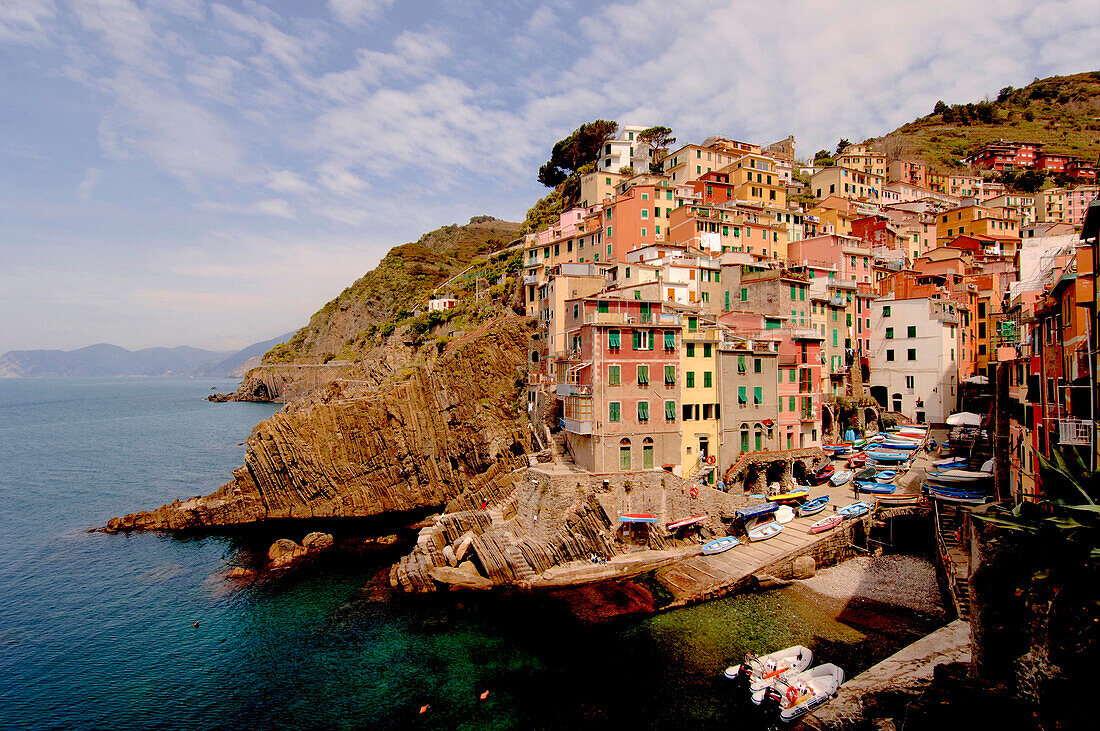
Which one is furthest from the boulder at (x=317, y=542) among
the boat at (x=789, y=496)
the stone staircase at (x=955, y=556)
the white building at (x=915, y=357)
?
the white building at (x=915, y=357)

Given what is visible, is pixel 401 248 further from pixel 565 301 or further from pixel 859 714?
pixel 859 714

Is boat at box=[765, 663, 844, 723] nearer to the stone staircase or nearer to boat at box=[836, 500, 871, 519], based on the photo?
the stone staircase

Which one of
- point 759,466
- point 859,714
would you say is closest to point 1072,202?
point 759,466

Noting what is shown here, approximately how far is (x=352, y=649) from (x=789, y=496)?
28992 mm

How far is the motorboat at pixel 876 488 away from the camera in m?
37.6

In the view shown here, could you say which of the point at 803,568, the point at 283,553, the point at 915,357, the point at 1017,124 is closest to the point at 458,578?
the point at 283,553

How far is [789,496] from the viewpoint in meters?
37.9

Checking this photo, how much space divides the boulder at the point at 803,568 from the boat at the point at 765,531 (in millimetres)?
2883

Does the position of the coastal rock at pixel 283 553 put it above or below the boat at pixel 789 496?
below

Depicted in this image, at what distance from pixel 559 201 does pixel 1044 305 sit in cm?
6925

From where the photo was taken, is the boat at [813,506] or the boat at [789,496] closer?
the boat at [813,506]

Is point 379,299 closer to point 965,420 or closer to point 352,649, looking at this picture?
point 352,649

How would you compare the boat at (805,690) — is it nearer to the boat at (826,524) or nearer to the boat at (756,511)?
the boat at (826,524)

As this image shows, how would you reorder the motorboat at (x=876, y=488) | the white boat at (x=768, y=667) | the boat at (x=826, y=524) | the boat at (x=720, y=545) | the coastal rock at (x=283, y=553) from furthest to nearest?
1. the coastal rock at (x=283, y=553)
2. the motorboat at (x=876, y=488)
3. the boat at (x=720, y=545)
4. the boat at (x=826, y=524)
5. the white boat at (x=768, y=667)
